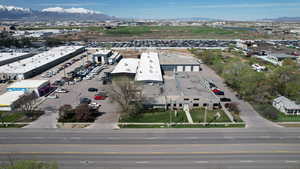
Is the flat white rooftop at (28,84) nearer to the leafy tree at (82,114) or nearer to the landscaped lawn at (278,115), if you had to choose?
the leafy tree at (82,114)

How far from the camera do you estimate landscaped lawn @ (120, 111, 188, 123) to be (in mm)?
→ 31750

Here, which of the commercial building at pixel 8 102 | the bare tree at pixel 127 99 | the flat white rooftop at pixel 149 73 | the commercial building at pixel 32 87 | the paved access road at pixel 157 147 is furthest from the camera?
the flat white rooftop at pixel 149 73

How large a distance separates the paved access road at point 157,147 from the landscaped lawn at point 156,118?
3096 mm

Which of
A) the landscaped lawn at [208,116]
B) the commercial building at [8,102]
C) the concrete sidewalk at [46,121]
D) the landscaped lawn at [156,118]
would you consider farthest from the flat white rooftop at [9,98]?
the landscaped lawn at [208,116]

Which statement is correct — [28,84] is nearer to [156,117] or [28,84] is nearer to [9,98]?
[9,98]

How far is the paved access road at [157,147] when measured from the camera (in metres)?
21.8

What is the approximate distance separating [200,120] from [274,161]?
1221 cm

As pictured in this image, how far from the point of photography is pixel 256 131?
93.2 ft

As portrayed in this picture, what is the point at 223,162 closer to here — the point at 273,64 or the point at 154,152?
the point at 154,152

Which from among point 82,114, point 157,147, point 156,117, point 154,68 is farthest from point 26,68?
point 157,147

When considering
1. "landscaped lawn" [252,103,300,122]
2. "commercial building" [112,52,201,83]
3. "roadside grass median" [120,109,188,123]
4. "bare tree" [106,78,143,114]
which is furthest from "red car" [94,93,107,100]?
"landscaped lawn" [252,103,300,122]

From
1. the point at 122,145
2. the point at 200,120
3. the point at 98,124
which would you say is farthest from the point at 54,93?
the point at 200,120

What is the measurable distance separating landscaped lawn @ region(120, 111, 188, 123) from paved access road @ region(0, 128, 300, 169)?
3096 mm

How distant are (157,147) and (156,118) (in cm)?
854
